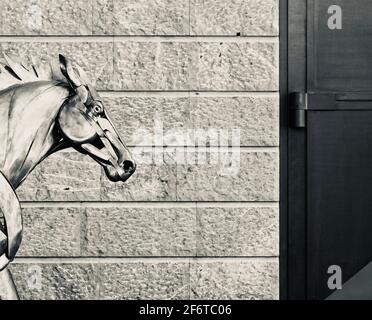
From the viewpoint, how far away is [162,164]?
5.99 m

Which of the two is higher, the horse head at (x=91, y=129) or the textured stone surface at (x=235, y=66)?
the textured stone surface at (x=235, y=66)

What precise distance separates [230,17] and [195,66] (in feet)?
1.56

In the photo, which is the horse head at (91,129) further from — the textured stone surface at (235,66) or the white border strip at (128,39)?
the textured stone surface at (235,66)

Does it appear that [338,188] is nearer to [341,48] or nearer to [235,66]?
[341,48]

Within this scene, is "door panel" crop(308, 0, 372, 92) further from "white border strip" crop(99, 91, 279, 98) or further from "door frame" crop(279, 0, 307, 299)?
"white border strip" crop(99, 91, 279, 98)

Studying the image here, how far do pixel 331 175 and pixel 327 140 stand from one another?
29 centimetres

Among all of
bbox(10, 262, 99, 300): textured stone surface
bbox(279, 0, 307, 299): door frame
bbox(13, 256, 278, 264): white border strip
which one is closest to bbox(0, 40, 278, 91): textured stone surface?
bbox(279, 0, 307, 299): door frame

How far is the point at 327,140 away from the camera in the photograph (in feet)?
20.2

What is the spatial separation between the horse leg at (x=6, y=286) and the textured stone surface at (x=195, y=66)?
171 cm

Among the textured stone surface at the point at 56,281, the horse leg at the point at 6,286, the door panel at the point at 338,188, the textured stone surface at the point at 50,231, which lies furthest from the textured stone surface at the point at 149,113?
the horse leg at the point at 6,286

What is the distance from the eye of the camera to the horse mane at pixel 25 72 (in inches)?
235

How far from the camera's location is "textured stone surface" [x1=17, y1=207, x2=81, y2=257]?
5.95 meters

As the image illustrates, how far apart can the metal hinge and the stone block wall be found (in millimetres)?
189
